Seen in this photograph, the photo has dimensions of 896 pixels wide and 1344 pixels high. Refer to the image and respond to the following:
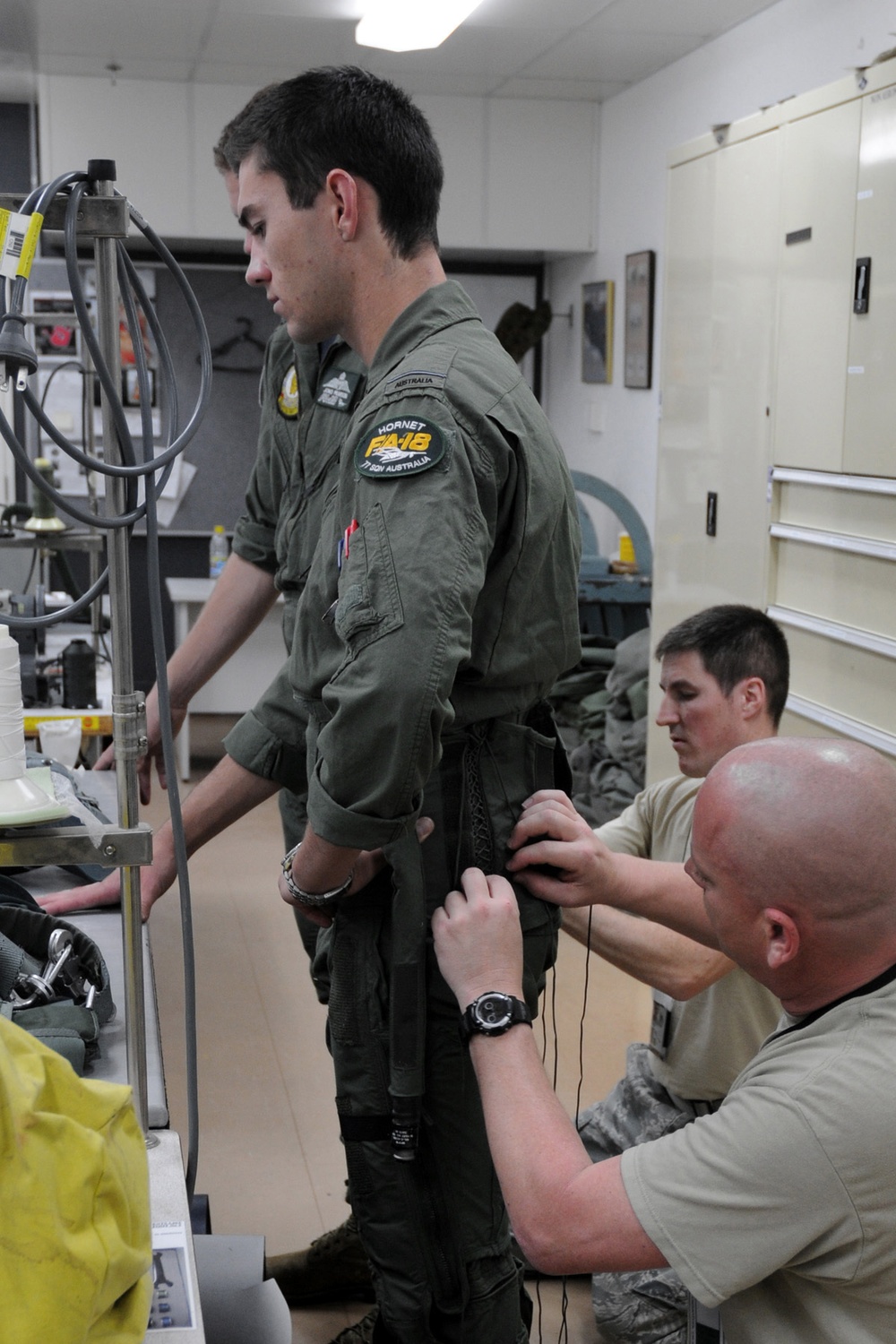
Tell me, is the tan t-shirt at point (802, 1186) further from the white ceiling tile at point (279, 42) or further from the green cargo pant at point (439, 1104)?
the white ceiling tile at point (279, 42)

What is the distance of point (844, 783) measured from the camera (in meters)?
1.14

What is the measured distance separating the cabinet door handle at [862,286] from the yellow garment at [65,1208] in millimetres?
2694

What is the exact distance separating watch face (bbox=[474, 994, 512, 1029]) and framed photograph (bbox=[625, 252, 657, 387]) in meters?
4.54

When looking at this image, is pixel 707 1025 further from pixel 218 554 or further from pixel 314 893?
pixel 218 554

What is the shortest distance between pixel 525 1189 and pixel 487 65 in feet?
17.3

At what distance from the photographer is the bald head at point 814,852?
44.1 inches

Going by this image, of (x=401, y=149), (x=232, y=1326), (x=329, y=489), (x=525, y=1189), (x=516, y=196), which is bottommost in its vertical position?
(x=232, y=1326)

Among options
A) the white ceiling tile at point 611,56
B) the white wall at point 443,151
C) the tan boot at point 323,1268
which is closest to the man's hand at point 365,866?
the tan boot at point 323,1268

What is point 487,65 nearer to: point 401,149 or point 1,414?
point 401,149

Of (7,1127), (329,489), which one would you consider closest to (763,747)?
(7,1127)

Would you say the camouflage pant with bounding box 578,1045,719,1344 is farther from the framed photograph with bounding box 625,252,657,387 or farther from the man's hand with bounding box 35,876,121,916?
the framed photograph with bounding box 625,252,657,387

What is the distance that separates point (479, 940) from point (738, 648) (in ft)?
3.65

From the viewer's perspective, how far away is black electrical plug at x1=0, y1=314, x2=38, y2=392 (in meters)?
1.11

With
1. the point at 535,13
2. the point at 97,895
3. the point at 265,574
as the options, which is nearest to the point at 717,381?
the point at 535,13
